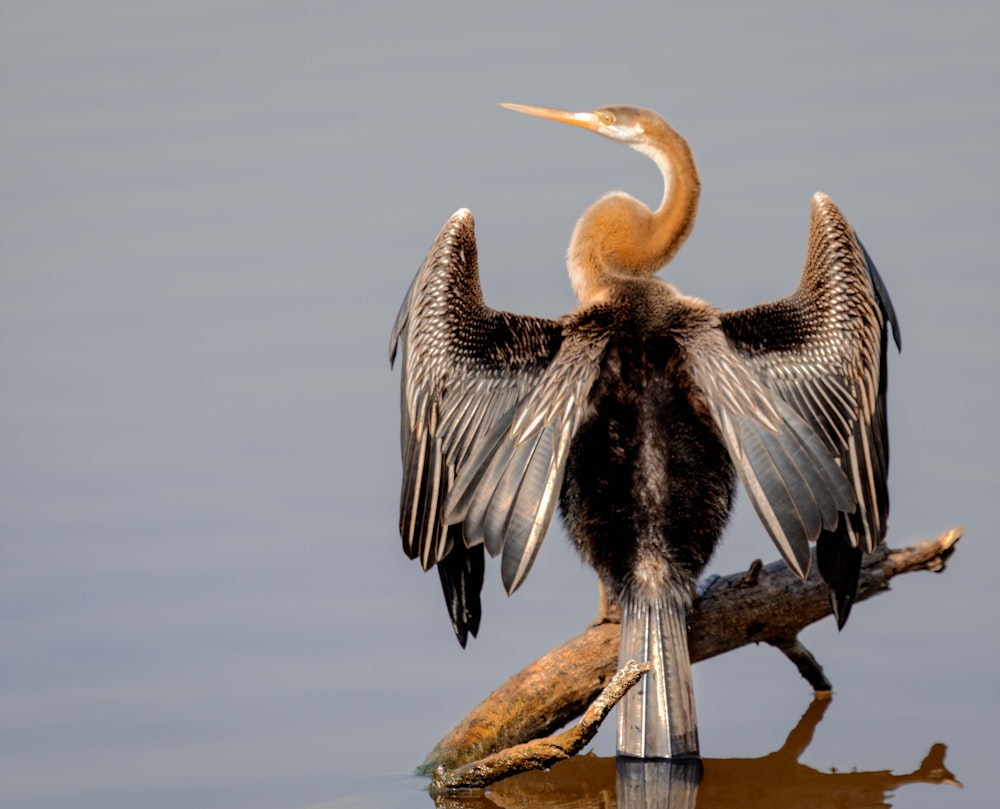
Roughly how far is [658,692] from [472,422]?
1149mm

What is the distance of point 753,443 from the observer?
17.3 feet

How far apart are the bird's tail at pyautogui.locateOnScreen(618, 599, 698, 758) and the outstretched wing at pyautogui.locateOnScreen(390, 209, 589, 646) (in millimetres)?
516

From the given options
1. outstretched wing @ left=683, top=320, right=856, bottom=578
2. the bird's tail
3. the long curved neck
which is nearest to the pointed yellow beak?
the long curved neck

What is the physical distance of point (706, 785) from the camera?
18.7 ft

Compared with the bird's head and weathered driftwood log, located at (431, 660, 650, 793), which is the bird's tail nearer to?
weathered driftwood log, located at (431, 660, 650, 793)

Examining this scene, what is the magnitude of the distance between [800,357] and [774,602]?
89 centimetres

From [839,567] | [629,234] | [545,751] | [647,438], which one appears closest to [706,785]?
[839,567]

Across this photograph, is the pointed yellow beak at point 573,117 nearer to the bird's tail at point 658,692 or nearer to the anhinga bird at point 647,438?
the anhinga bird at point 647,438

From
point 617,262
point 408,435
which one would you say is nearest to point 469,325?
point 408,435

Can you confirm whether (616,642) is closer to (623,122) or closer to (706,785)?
(706,785)

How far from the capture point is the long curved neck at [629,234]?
6.57m

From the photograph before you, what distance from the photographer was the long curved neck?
657 cm

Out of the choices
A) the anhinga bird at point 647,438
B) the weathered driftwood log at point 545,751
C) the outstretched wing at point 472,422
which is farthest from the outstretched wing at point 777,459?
the weathered driftwood log at point 545,751

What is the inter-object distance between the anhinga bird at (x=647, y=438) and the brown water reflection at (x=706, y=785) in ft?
0.61
